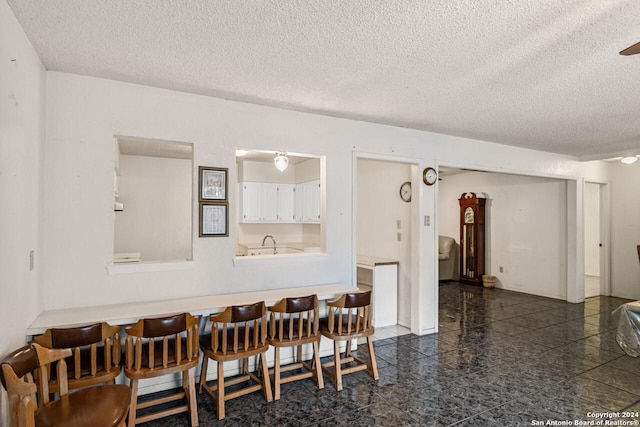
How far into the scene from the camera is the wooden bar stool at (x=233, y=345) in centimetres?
254

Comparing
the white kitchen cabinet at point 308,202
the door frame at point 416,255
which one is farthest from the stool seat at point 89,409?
the white kitchen cabinet at point 308,202

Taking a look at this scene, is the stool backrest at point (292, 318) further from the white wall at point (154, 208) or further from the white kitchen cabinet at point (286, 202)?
the white kitchen cabinet at point (286, 202)

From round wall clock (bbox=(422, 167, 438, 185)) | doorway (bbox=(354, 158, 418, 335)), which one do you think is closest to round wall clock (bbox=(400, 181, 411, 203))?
doorway (bbox=(354, 158, 418, 335))

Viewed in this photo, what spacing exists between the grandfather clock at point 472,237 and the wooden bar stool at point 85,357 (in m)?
6.94

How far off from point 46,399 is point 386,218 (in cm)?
415

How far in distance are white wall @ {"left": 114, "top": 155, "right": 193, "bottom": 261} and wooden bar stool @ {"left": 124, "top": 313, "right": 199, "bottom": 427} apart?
11.4 ft

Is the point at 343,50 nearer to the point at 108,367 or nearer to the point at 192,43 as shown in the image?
the point at 192,43

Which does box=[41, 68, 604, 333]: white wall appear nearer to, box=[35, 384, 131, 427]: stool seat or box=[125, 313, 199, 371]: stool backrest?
box=[125, 313, 199, 371]: stool backrest

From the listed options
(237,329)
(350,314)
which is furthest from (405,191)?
(237,329)

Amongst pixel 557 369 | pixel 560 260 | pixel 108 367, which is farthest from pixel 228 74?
pixel 560 260

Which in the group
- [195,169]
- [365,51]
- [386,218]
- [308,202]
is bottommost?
[386,218]

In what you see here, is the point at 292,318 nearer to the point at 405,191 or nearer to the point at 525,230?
the point at 405,191

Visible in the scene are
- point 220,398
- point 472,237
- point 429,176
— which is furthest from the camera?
point 472,237

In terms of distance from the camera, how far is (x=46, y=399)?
184 cm
